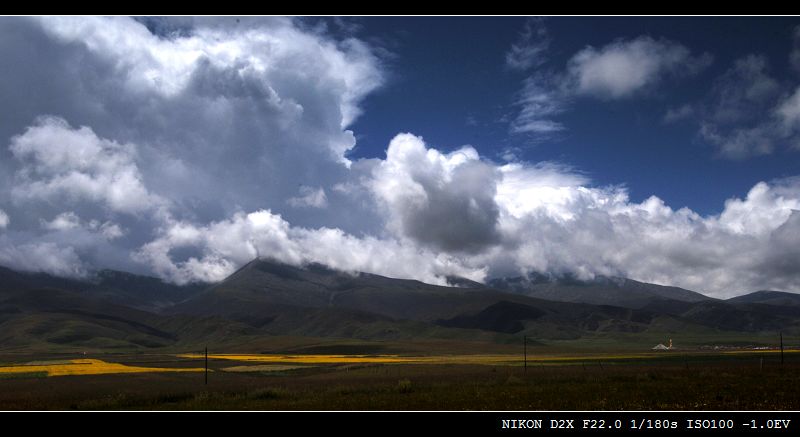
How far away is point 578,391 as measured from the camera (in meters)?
42.0

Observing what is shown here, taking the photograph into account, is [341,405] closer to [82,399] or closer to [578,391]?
[578,391]

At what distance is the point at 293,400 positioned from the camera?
136ft

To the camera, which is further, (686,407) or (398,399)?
(398,399)

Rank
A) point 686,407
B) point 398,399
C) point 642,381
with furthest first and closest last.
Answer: point 642,381 → point 398,399 → point 686,407

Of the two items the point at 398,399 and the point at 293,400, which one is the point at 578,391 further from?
the point at 293,400
